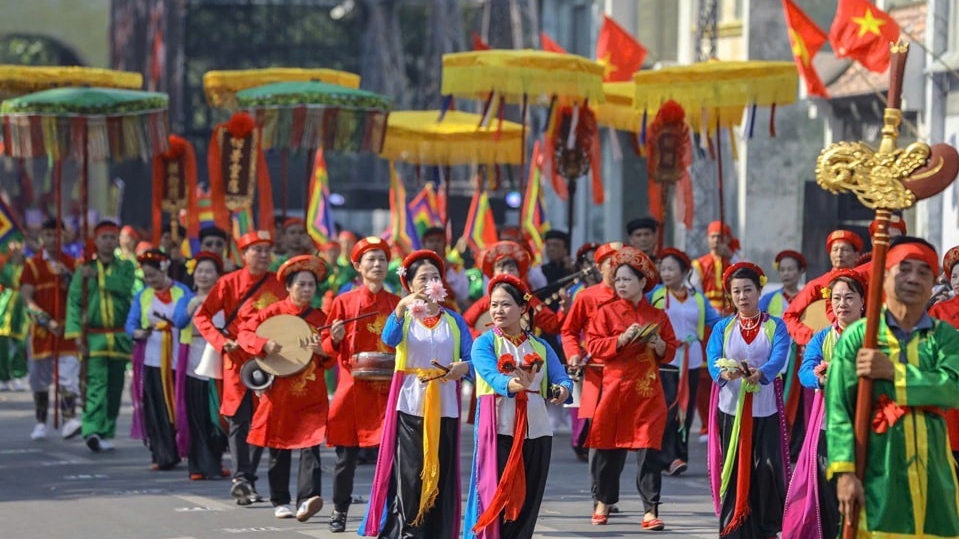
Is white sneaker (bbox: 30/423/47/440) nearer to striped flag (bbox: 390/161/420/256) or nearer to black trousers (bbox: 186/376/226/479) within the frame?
black trousers (bbox: 186/376/226/479)

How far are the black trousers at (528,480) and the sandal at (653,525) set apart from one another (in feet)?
5.76

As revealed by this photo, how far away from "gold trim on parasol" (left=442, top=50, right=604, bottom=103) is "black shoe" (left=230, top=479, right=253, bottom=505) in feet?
16.7

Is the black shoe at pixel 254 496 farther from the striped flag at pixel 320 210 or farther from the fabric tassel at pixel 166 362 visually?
the striped flag at pixel 320 210

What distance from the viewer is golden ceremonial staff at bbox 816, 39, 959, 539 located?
7.06 metres

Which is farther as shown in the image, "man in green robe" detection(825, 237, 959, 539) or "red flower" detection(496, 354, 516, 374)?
"red flower" detection(496, 354, 516, 374)

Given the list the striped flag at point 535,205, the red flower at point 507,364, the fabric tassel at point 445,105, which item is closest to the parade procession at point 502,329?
the red flower at point 507,364

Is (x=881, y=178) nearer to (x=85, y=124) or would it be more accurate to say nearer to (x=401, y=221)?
(x=85, y=124)

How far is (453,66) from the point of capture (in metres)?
16.8

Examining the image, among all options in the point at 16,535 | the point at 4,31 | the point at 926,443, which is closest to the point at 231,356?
the point at 16,535

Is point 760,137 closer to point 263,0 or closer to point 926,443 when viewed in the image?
point 926,443

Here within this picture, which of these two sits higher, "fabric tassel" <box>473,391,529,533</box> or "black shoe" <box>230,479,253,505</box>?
"fabric tassel" <box>473,391,529,533</box>

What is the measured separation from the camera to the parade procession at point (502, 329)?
24.3 ft

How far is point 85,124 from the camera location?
1630 centimetres

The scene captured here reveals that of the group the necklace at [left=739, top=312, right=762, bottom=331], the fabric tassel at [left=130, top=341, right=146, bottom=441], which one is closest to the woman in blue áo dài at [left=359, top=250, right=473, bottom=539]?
the necklace at [left=739, top=312, right=762, bottom=331]
